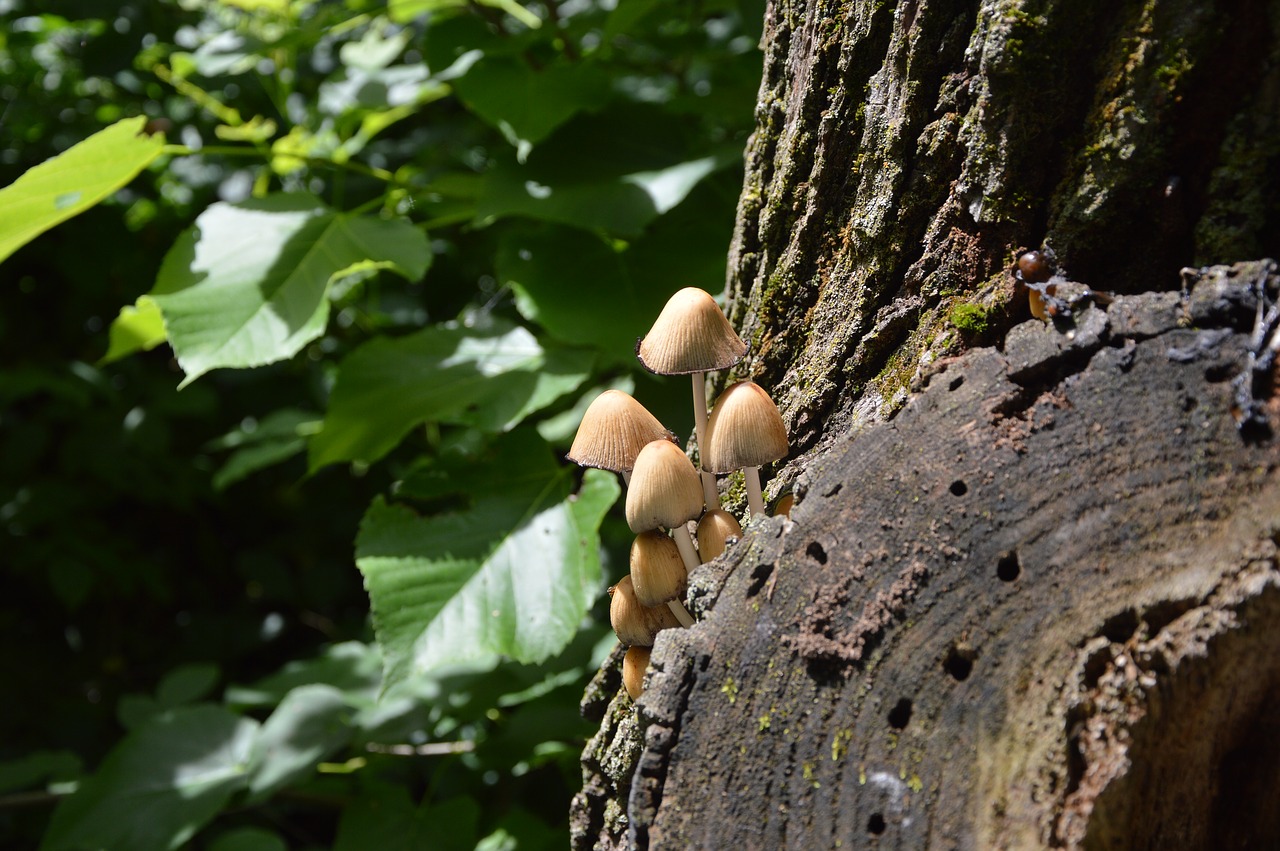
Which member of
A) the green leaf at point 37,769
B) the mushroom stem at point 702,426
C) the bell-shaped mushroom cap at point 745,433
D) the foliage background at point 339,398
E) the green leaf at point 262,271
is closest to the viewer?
the bell-shaped mushroom cap at point 745,433

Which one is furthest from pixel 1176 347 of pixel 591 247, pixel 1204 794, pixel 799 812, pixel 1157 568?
pixel 591 247

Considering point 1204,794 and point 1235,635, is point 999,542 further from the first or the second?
point 1204,794

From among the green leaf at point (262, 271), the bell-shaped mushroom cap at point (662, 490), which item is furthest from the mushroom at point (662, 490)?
the green leaf at point (262, 271)

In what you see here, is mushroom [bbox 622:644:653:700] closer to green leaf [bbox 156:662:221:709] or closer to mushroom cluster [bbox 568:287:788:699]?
mushroom cluster [bbox 568:287:788:699]

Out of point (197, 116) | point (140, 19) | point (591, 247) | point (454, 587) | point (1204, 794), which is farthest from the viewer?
point (197, 116)

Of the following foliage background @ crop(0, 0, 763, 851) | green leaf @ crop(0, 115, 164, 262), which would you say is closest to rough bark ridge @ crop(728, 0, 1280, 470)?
foliage background @ crop(0, 0, 763, 851)

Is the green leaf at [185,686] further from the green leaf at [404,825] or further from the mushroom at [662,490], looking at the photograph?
the mushroom at [662,490]

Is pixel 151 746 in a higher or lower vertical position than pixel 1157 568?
lower
